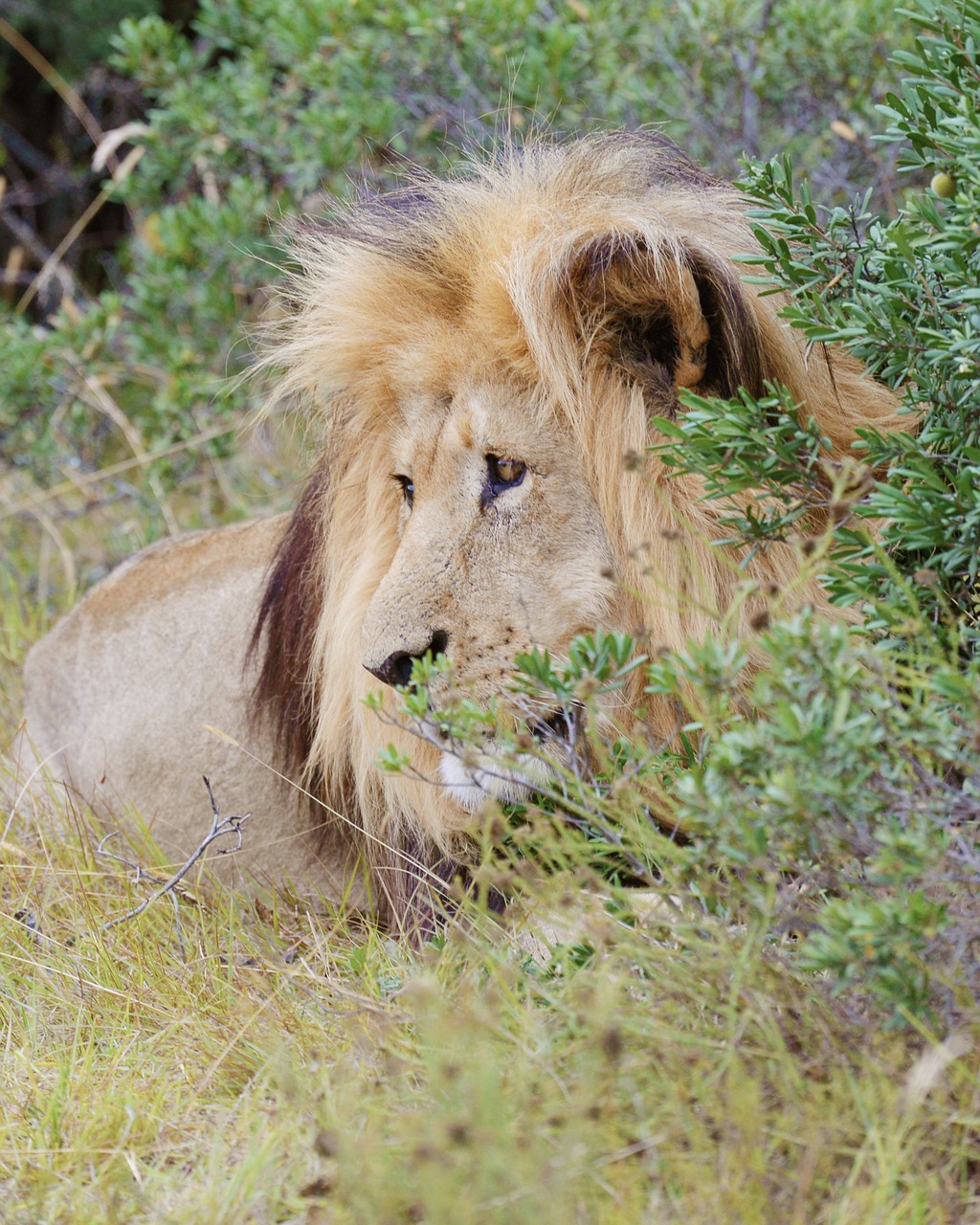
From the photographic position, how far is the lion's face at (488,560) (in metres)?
2.36

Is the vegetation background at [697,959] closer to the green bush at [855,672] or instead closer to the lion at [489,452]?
the green bush at [855,672]

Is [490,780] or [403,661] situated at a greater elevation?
[403,661]

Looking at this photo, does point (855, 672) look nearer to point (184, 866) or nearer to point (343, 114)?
point (184, 866)

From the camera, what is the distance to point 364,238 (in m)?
2.74

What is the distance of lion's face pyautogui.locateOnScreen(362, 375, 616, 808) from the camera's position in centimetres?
236

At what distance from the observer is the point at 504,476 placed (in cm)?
250

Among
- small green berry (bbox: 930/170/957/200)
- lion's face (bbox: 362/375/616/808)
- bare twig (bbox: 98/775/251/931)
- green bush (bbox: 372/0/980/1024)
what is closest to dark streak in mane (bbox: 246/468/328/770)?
bare twig (bbox: 98/775/251/931)

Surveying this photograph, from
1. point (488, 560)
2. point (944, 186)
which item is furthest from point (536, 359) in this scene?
point (944, 186)

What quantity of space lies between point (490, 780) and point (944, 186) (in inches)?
47.4

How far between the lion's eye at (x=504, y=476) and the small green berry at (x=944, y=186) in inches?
32.9

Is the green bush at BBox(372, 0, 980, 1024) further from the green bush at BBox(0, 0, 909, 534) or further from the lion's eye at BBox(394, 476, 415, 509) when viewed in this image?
the green bush at BBox(0, 0, 909, 534)

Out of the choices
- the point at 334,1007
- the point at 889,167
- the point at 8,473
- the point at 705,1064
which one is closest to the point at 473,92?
the point at 889,167

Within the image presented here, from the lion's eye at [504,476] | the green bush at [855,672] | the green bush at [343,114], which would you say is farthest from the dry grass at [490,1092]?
the green bush at [343,114]

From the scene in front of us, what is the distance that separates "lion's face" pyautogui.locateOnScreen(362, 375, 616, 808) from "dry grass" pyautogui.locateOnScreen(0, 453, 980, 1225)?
1.50 feet
